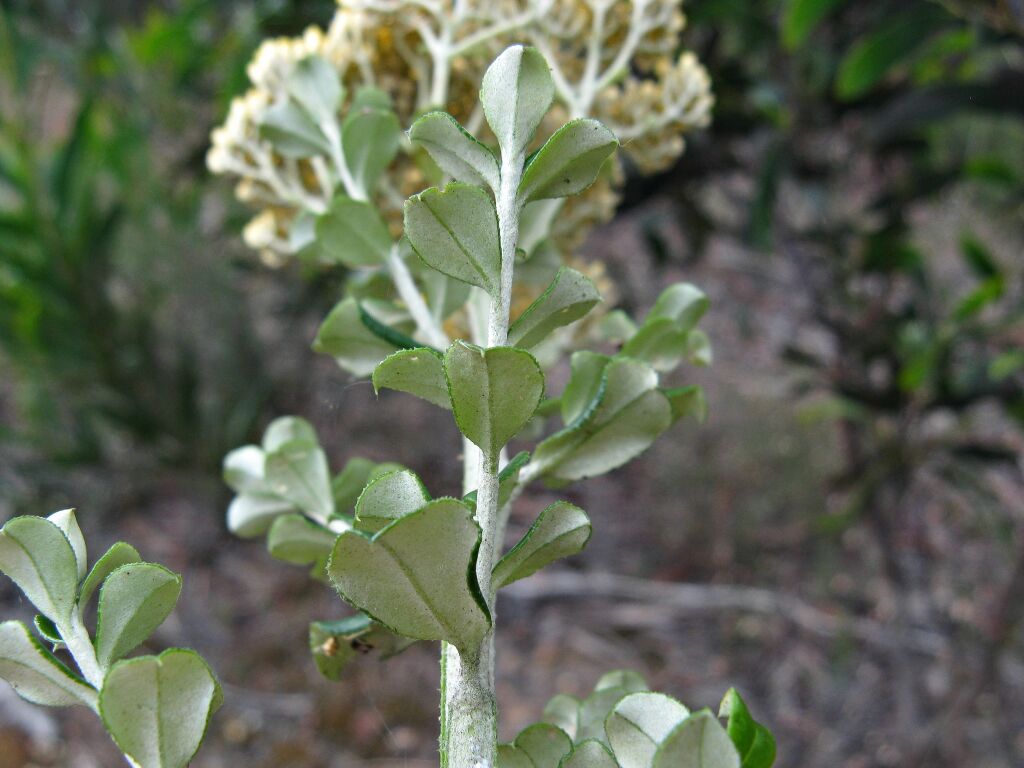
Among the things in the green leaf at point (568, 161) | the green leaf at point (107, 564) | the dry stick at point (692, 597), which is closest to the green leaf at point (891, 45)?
the green leaf at point (568, 161)

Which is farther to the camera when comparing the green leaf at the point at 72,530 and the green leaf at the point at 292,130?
the green leaf at the point at 292,130

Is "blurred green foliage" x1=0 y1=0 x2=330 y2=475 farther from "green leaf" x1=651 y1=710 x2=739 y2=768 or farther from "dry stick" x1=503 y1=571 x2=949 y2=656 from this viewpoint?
"green leaf" x1=651 y1=710 x2=739 y2=768

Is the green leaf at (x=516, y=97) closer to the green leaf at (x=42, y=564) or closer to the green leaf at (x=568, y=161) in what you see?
the green leaf at (x=568, y=161)

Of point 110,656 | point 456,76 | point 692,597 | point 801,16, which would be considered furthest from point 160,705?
point 692,597

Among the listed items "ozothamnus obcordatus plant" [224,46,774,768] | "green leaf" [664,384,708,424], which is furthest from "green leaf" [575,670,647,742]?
"green leaf" [664,384,708,424]

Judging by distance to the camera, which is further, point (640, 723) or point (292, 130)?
point (292, 130)

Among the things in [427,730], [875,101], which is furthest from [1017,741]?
[875,101]

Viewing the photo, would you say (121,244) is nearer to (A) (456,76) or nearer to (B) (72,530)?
(A) (456,76)
